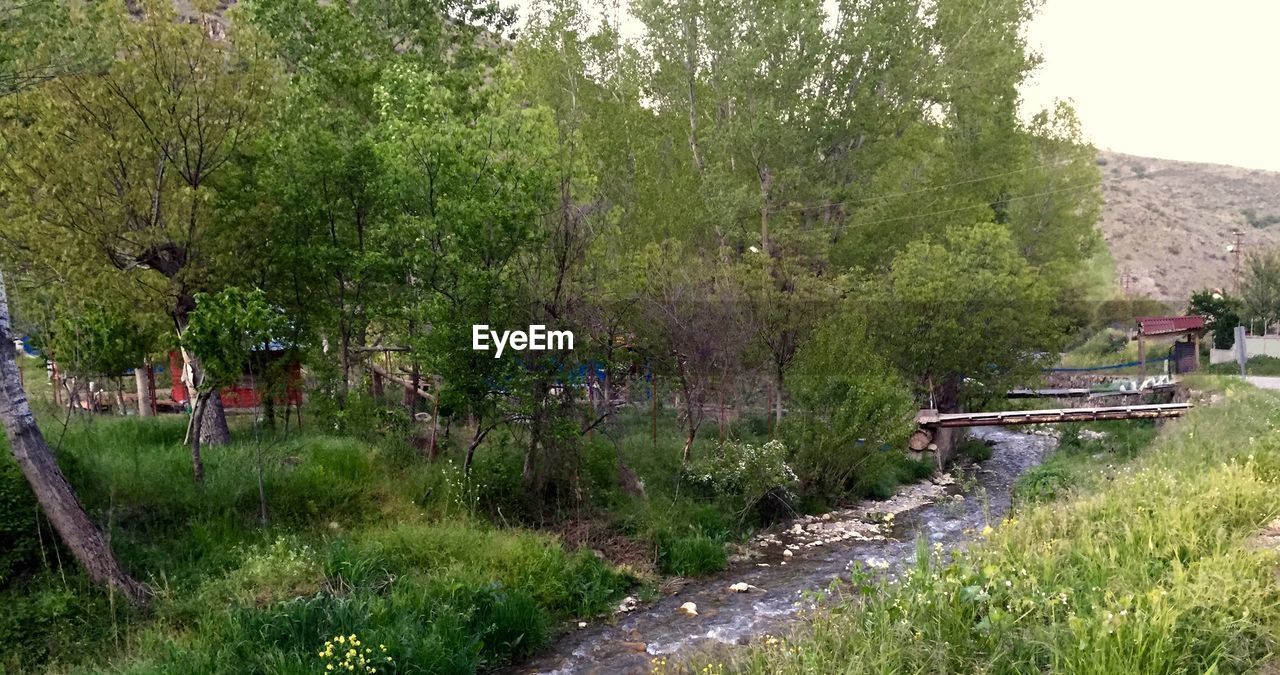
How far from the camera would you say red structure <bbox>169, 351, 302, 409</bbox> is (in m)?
13.7

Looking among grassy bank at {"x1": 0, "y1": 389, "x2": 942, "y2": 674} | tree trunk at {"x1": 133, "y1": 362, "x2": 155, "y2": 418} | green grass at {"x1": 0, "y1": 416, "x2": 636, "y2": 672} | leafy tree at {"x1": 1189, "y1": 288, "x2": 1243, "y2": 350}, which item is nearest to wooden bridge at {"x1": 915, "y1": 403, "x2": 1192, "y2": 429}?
grassy bank at {"x1": 0, "y1": 389, "x2": 942, "y2": 674}

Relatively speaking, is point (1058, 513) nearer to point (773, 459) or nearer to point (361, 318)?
point (773, 459)

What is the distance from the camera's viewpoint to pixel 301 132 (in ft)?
39.2

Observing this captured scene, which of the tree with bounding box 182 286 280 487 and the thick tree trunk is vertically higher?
the tree with bounding box 182 286 280 487

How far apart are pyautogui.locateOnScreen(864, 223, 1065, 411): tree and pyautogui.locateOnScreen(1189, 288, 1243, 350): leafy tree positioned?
19420 mm

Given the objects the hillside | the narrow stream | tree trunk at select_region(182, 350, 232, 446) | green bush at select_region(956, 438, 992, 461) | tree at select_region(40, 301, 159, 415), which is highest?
the hillside

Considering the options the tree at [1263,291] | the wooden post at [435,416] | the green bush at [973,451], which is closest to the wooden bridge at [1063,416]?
the green bush at [973,451]

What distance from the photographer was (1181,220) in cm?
8325

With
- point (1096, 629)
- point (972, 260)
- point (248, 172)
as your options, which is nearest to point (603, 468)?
point (248, 172)

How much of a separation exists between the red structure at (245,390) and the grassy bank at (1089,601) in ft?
35.0

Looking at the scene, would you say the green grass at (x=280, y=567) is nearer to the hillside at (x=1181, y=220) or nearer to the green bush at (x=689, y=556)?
the green bush at (x=689, y=556)

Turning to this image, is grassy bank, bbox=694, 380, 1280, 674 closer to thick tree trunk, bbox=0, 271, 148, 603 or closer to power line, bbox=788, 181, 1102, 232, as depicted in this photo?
thick tree trunk, bbox=0, 271, 148, 603

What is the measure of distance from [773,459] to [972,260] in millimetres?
10129

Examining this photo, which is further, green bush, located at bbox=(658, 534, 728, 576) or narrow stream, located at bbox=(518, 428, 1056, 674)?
green bush, located at bbox=(658, 534, 728, 576)
